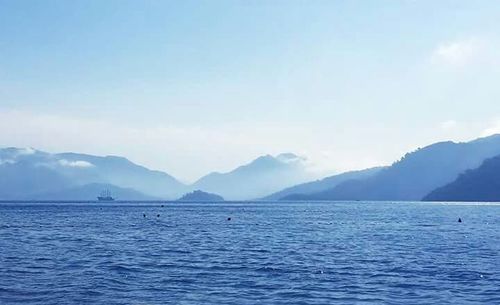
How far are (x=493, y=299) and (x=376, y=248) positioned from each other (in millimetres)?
34233

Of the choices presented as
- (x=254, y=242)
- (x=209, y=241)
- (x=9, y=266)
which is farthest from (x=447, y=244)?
(x=9, y=266)

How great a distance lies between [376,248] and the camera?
240 ft

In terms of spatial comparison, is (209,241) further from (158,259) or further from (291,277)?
(291,277)

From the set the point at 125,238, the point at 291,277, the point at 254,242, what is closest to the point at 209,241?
the point at 254,242

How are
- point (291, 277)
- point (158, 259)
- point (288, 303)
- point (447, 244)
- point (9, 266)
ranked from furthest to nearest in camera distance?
point (447, 244) → point (158, 259) → point (9, 266) → point (291, 277) → point (288, 303)

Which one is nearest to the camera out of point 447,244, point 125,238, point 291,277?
point 291,277

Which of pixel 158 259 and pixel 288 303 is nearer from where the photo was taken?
pixel 288 303

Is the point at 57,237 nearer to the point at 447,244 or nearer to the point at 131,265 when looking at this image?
the point at 131,265

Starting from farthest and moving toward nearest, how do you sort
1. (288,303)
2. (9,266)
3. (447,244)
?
1. (447,244)
2. (9,266)
3. (288,303)

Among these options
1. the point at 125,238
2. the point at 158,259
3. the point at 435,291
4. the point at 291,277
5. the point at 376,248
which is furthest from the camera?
the point at 125,238

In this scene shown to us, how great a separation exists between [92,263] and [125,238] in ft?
107

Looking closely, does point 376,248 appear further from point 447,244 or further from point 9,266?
point 9,266

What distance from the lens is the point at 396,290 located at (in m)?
41.8

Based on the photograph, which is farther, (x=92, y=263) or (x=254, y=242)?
(x=254, y=242)
